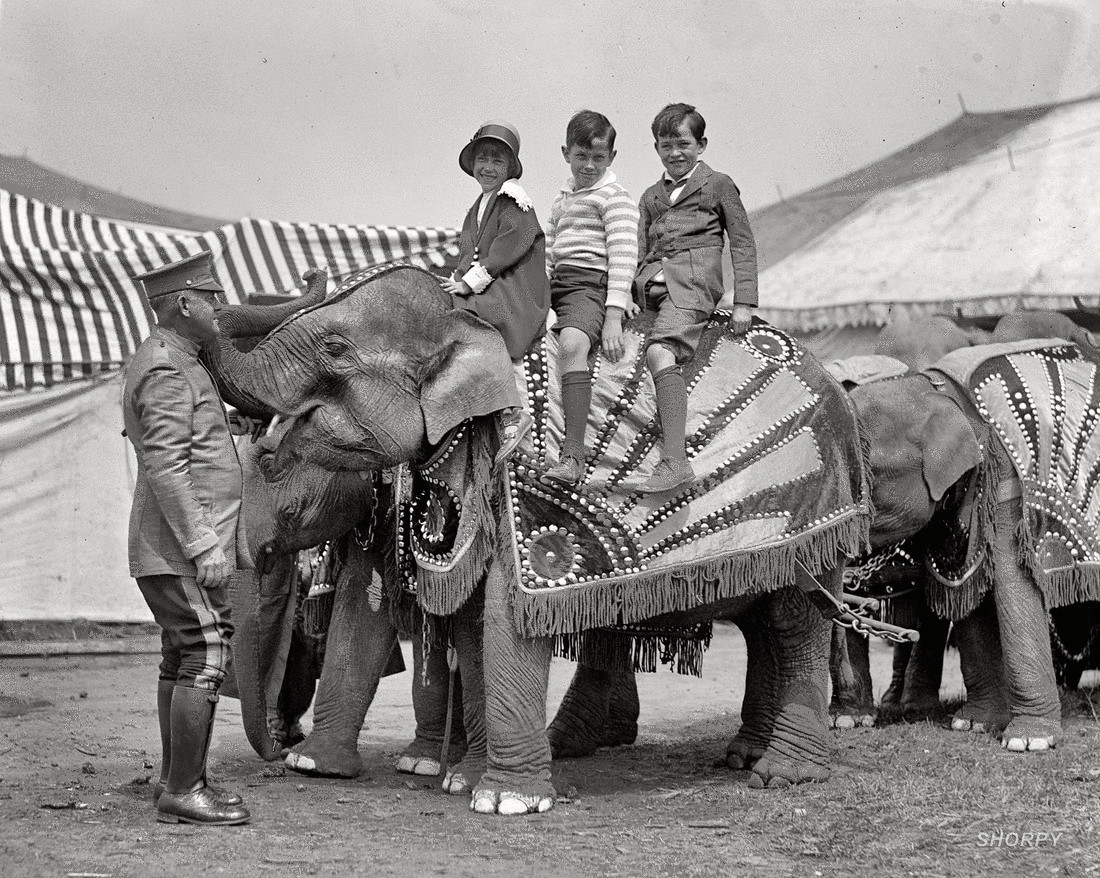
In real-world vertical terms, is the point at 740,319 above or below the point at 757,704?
above

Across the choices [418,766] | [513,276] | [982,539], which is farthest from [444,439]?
[982,539]

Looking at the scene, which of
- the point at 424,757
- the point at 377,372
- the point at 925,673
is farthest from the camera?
the point at 925,673

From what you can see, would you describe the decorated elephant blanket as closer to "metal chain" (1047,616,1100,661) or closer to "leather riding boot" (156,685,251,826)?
"leather riding boot" (156,685,251,826)

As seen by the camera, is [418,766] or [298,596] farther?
[298,596]

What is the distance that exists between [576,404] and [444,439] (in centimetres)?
54

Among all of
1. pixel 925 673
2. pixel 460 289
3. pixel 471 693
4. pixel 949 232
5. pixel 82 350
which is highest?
pixel 949 232

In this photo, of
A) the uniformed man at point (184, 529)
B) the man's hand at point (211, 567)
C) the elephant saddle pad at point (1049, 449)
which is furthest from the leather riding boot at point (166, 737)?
the elephant saddle pad at point (1049, 449)

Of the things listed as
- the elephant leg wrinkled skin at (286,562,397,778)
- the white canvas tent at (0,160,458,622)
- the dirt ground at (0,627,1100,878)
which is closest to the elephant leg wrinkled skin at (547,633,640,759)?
the dirt ground at (0,627,1100,878)

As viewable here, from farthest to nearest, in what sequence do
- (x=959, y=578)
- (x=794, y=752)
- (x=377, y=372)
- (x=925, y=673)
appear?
(x=925, y=673) → (x=959, y=578) → (x=794, y=752) → (x=377, y=372)

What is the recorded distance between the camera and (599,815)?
5.91m

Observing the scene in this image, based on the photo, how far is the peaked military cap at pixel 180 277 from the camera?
5512 millimetres

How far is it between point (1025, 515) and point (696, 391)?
2225 millimetres

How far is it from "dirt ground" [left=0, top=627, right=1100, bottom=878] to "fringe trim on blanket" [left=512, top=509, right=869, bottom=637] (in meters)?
0.75

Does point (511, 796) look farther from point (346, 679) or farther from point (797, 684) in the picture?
point (797, 684)
